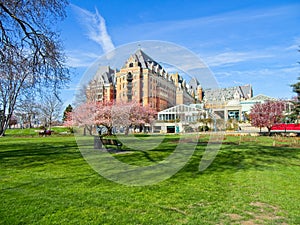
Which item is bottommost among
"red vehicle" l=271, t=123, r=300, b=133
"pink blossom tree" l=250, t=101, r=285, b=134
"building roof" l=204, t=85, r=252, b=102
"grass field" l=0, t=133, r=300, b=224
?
"grass field" l=0, t=133, r=300, b=224

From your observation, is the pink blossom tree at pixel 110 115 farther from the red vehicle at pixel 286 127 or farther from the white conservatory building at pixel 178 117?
the red vehicle at pixel 286 127

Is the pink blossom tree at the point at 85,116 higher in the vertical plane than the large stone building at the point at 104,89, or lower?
lower

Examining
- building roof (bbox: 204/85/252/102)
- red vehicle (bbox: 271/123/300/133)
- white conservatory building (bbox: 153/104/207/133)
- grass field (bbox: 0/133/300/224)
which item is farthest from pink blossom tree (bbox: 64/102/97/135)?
building roof (bbox: 204/85/252/102)

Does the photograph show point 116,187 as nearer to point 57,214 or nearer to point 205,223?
point 57,214

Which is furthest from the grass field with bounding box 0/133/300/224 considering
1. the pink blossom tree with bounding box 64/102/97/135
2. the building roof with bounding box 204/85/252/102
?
the building roof with bounding box 204/85/252/102

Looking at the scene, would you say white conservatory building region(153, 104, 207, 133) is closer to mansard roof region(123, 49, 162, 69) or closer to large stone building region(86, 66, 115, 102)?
large stone building region(86, 66, 115, 102)

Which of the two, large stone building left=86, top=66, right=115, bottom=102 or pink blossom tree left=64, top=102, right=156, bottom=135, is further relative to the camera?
large stone building left=86, top=66, right=115, bottom=102

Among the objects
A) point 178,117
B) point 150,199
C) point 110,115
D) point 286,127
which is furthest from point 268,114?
point 150,199

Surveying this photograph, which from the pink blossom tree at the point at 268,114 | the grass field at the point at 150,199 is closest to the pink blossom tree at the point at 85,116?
the pink blossom tree at the point at 268,114

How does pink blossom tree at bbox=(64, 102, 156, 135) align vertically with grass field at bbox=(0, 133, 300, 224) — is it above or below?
above

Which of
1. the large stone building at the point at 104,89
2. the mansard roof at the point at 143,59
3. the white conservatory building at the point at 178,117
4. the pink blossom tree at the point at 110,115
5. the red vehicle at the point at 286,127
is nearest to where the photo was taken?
the mansard roof at the point at 143,59

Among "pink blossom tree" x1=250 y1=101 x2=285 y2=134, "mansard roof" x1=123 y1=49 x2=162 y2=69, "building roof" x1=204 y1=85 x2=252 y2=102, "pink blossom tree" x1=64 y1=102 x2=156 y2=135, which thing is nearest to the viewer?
"mansard roof" x1=123 y1=49 x2=162 y2=69

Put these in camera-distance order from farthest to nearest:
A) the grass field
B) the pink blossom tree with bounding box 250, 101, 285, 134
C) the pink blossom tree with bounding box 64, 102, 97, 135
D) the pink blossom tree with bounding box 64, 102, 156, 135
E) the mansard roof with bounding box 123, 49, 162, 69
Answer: the pink blossom tree with bounding box 250, 101, 285, 134 → the pink blossom tree with bounding box 64, 102, 97, 135 → the pink blossom tree with bounding box 64, 102, 156, 135 → the mansard roof with bounding box 123, 49, 162, 69 → the grass field

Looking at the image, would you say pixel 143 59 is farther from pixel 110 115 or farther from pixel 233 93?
pixel 233 93
